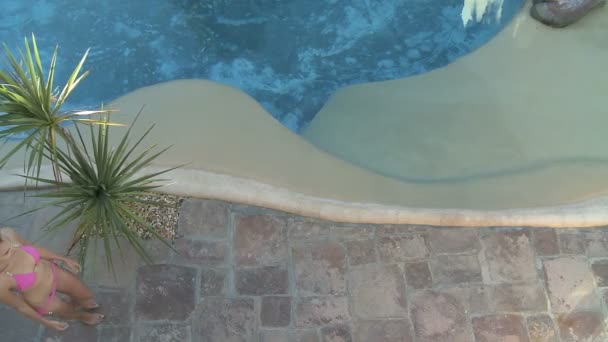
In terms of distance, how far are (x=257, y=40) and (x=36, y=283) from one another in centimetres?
467

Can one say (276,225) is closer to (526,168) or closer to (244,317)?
(244,317)

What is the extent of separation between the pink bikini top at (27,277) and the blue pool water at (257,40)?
3.57m

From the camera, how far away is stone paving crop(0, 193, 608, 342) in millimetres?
4492

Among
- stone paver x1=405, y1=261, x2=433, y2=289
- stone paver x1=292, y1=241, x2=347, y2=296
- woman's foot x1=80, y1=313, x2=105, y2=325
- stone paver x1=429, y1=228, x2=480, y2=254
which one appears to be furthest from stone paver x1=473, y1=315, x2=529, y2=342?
woman's foot x1=80, y1=313, x2=105, y2=325

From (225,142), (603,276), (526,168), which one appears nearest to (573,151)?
(526,168)

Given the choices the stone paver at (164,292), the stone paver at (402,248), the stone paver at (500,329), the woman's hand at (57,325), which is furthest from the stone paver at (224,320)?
the stone paver at (500,329)

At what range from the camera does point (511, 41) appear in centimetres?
667

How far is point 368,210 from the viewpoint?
490 cm

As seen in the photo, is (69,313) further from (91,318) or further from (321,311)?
(321,311)

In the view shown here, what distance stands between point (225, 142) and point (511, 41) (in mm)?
3868

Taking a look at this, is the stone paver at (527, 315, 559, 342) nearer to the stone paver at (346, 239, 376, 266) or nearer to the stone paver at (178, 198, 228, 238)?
the stone paver at (346, 239, 376, 266)

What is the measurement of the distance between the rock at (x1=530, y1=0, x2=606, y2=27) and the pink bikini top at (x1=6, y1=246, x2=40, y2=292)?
6.21 meters

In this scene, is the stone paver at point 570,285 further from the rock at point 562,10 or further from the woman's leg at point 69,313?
the woman's leg at point 69,313

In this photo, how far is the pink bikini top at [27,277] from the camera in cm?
353
